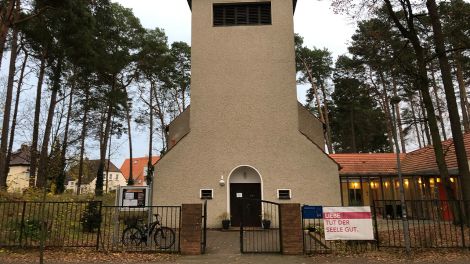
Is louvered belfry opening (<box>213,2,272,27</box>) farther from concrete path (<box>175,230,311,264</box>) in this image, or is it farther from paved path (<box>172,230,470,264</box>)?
paved path (<box>172,230,470,264</box>)

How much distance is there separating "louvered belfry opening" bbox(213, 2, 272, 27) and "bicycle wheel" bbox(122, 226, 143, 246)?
1134 cm

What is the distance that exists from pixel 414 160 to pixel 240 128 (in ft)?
49.5

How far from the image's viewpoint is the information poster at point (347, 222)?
10605mm

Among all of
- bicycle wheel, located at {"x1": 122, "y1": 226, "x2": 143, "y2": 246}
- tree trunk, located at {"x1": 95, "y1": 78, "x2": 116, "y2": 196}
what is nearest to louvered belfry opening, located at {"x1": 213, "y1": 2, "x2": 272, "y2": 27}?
bicycle wheel, located at {"x1": 122, "y1": 226, "x2": 143, "y2": 246}

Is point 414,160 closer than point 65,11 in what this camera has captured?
No

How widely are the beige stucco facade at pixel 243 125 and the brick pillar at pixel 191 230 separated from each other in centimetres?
567

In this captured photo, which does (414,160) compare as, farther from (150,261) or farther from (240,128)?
(150,261)

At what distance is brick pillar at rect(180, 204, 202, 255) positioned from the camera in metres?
10.7

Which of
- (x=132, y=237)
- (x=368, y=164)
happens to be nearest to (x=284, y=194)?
(x=132, y=237)

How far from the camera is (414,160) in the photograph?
25281mm

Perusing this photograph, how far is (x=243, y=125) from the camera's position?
56.4 feet

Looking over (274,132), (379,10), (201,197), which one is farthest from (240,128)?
(379,10)

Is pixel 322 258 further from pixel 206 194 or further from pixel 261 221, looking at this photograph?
pixel 206 194

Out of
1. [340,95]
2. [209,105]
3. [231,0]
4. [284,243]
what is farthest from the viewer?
[340,95]
